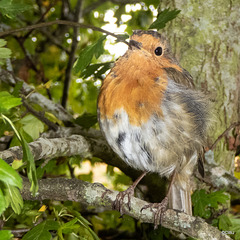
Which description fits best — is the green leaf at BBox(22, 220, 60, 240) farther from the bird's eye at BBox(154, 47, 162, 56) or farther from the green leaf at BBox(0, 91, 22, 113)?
the bird's eye at BBox(154, 47, 162, 56)

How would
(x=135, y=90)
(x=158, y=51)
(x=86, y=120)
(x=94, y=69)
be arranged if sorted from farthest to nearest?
(x=86, y=120) → (x=94, y=69) → (x=158, y=51) → (x=135, y=90)

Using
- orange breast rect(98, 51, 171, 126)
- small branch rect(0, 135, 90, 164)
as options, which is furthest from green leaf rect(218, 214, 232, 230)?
small branch rect(0, 135, 90, 164)

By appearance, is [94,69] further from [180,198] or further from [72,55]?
[72,55]

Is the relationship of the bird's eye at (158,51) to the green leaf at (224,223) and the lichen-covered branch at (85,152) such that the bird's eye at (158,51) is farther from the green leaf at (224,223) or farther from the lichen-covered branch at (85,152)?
the green leaf at (224,223)

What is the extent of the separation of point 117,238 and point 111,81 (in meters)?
1.50

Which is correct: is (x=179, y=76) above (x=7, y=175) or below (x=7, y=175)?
above

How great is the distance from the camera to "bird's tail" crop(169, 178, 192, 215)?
8.25 ft

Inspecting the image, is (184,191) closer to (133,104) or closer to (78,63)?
(133,104)

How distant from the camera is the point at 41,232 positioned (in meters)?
1.56

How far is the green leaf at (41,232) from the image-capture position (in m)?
1.53

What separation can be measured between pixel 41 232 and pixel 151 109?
2.64ft

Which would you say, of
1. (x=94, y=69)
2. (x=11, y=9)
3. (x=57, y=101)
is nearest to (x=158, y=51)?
(x=94, y=69)

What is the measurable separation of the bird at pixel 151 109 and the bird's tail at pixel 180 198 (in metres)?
0.34

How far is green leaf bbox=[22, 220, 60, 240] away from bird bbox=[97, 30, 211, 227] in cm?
40
